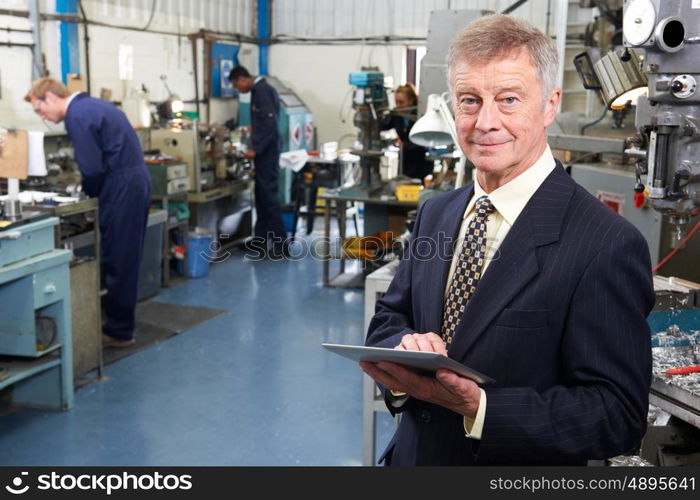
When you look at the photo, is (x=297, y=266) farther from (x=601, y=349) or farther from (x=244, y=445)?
(x=601, y=349)

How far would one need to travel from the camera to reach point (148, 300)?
4742 mm

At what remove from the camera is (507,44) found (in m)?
1.06

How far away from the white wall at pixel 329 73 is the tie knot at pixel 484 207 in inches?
264

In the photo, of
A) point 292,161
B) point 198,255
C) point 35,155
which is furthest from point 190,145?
point 35,155

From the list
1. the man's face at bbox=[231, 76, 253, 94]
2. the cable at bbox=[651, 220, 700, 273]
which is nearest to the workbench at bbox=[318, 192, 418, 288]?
the man's face at bbox=[231, 76, 253, 94]

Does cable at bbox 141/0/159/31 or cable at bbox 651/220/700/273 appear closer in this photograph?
cable at bbox 651/220/700/273

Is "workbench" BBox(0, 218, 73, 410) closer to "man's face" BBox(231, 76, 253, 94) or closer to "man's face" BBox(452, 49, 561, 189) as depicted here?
"man's face" BBox(452, 49, 561, 189)

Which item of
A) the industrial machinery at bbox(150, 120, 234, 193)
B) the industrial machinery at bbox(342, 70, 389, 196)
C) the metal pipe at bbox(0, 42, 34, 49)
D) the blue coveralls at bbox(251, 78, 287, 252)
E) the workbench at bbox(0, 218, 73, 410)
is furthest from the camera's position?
the blue coveralls at bbox(251, 78, 287, 252)

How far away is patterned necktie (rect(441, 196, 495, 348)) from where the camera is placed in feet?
3.78

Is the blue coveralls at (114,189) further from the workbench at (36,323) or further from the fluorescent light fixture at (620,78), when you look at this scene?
the fluorescent light fixture at (620,78)

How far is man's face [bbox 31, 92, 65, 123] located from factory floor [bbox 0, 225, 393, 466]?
1182mm

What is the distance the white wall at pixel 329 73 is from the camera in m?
7.76

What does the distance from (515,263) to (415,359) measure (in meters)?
0.20
